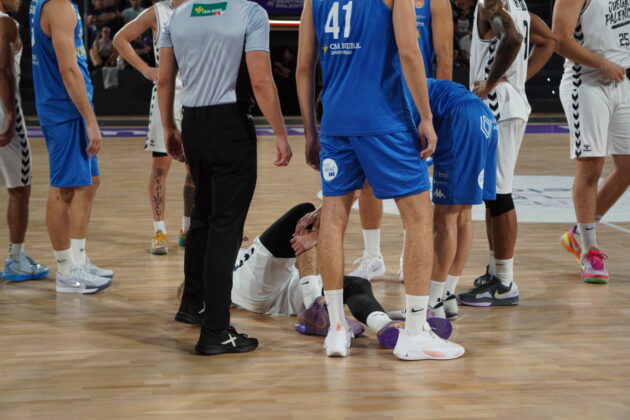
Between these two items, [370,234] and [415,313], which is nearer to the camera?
[415,313]

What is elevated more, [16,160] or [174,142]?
[174,142]

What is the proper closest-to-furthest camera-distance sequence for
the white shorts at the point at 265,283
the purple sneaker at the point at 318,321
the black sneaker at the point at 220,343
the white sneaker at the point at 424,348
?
1. the white sneaker at the point at 424,348
2. the black sneaker at the point at 220,343
3. the purple sneaker at the point at 318,321
4. the white shorts at the point at 265,283

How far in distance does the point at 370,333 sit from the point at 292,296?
1.58 ft

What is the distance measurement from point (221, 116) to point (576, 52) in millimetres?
2275

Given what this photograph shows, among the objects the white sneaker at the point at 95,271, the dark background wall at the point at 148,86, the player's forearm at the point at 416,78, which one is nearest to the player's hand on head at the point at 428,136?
the player's forearm at the point at 416,78

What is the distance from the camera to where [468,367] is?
371cm

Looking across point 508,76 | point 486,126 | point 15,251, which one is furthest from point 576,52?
point 15,251

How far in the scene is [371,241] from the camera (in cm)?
534

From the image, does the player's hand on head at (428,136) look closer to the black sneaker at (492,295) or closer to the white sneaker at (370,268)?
the black sneaker at (492,295)

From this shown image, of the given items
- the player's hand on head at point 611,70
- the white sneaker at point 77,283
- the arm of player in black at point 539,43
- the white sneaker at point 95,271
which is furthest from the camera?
the white sneaker at point 95,271

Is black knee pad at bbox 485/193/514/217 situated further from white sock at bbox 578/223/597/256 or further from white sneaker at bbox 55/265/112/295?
white sneaker at bbox 55/265/112/295

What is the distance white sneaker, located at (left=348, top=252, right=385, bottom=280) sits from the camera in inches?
210

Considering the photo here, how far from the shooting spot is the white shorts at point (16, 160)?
522 cm

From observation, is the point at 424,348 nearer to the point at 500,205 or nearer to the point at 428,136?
the point at 428,136
